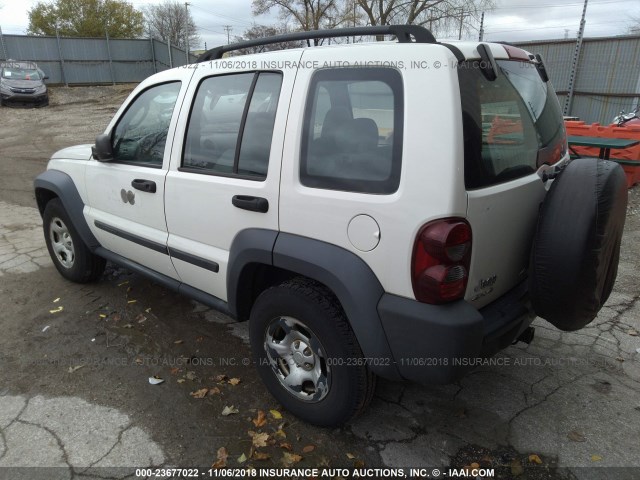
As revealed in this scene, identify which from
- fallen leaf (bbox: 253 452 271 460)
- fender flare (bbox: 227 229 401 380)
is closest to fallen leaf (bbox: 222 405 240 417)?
fallen leaf (bbox: 253 452 271 460)

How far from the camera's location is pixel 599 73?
35.4 ft

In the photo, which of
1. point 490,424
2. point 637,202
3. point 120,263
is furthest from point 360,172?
point 637,202

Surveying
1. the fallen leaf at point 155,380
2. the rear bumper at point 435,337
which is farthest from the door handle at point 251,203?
the fallen leaf at point 155,380

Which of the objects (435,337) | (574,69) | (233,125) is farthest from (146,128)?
(574,69)

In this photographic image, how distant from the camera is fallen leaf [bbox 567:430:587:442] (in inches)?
94.6

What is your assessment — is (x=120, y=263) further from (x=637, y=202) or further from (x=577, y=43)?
(x=577, y=43)

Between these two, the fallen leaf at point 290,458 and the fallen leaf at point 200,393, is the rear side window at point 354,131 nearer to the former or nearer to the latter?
the fallen leaf at point 290,458

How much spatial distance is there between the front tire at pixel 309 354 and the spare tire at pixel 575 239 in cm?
92

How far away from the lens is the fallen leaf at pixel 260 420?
2.54 meters

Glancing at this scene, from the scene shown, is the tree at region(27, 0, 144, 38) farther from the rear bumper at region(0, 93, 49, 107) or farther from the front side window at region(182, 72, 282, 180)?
the front side window at region(182, 72, 282, 180)

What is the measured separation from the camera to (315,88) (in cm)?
221

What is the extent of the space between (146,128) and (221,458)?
218cm

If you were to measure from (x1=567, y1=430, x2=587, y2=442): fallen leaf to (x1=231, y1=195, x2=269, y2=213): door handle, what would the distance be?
1.97 meters

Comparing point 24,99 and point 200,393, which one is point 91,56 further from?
point 200,393
